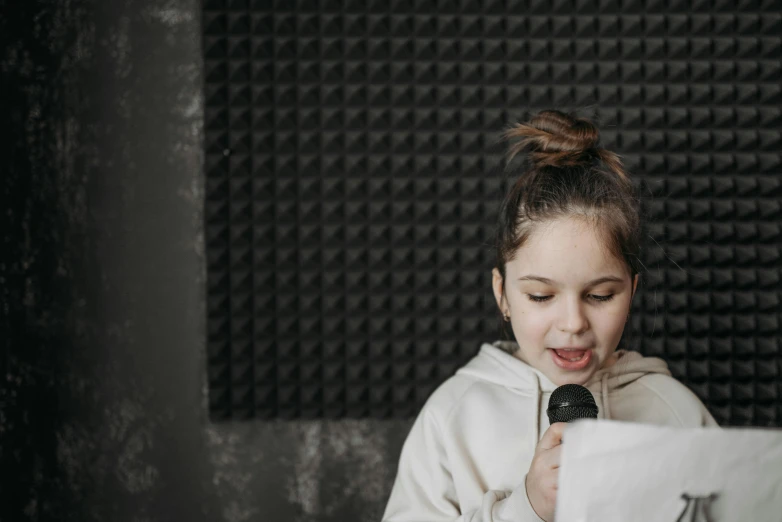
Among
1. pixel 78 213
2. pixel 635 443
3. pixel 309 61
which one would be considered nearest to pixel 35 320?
pixel 78 213

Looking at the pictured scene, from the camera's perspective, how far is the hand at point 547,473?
2.35ft

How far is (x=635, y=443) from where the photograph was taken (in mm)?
543

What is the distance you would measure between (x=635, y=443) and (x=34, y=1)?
5.43ft

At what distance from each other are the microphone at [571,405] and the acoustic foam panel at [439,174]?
2.55 feet

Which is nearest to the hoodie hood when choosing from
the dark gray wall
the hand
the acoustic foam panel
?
the hand

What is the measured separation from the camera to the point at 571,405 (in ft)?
2.40

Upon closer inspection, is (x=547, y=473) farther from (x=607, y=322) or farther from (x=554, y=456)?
(x=607, y=322)

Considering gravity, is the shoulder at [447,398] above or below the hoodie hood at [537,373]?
below

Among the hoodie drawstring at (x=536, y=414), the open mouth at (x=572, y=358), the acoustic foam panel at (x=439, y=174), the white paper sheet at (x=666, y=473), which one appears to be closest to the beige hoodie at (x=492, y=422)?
the hoodie drawstring at (x=536, y=414)

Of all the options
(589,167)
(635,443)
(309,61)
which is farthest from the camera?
(309,61)

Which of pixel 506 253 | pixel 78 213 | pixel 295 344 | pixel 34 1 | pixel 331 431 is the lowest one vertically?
pixel 331 431

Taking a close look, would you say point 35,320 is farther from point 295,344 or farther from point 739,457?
point 739,457

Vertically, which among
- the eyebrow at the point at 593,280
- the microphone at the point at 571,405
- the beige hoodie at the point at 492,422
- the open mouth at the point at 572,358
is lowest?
the beige hoodie at the point at 492,422

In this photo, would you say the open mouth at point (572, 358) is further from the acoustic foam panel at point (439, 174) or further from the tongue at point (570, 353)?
the acoustic foam panel at point (439, 174)
